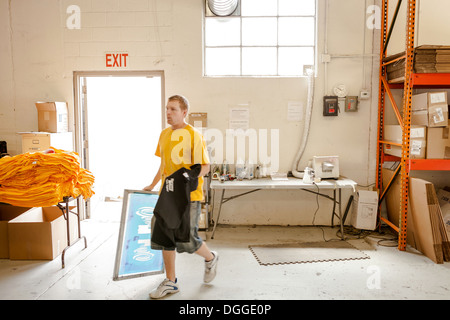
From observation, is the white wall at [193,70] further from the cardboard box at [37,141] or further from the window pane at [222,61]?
the cardboard box at [37,141]

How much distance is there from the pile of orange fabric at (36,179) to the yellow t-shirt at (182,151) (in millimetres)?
1116

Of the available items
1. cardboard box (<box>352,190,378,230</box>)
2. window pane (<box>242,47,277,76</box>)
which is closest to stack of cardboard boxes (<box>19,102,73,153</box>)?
window pane (<box>242,47,277,76</box>)

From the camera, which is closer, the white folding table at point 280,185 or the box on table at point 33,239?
the box on table at point 33,239

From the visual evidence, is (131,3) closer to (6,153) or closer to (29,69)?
(29,69)

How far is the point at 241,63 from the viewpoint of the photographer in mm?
4699

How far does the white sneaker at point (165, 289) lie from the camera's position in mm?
2824

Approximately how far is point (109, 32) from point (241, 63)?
5.29 feet

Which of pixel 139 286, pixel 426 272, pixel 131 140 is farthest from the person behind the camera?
pixel 131 140

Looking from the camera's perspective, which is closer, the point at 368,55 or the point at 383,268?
the point at 383,268

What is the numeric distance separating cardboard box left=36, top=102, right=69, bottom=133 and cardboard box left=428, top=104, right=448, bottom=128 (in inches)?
156

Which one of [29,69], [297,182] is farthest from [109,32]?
[297,182]

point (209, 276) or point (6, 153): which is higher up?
point (6, 153)

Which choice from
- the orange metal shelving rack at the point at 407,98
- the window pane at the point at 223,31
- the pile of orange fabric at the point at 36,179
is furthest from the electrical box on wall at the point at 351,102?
the pile of orange fabric at the point at 36,179
